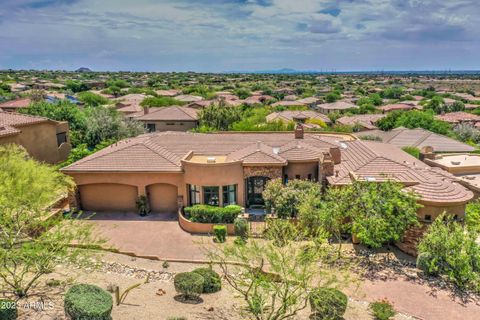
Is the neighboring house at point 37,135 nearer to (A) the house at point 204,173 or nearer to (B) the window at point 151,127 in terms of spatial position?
(A) the house at point 204,173

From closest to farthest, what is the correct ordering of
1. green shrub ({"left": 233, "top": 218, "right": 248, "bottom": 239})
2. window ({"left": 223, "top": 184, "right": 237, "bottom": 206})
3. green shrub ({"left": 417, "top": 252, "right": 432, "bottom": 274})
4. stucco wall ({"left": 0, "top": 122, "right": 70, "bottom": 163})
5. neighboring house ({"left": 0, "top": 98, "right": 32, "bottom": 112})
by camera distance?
green shrub ({"left": 417, "top": 252, "right": 432, "bottom": 274}) → green shrub ({"left": 233, "top": 218, "right": 248, "bottom": 239}) → window ({"left": 223, "top": 184, "right": 237, "bottom": 206}) → stucco wall ({"left": 0, "top": 122, "right": 70, "bottom": 163}) → neighboring house ({"left": 0, "top": 98, "right": 32, "bottom": 112})

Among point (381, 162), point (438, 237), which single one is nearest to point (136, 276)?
point (438, 237)

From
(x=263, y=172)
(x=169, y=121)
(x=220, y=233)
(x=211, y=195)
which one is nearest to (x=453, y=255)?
(x=220, y=233)

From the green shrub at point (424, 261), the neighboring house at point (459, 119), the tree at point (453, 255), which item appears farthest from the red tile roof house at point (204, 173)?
the neighboring house at point (459, 119)

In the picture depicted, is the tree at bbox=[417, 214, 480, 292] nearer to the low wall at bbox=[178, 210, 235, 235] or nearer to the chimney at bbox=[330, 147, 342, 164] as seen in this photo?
the chimney at bbox=[330, 147, 342, 164]

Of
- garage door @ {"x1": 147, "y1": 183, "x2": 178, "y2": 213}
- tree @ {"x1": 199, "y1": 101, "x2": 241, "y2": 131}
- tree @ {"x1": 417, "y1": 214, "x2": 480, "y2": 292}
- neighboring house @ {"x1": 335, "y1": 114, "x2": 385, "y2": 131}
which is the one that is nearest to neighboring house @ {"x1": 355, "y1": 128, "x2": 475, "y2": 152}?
neighboring house @ {"x1": 335, "y1": 114, "x2": 385, "y2": 131}

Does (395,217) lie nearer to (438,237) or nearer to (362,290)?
(438,237)
